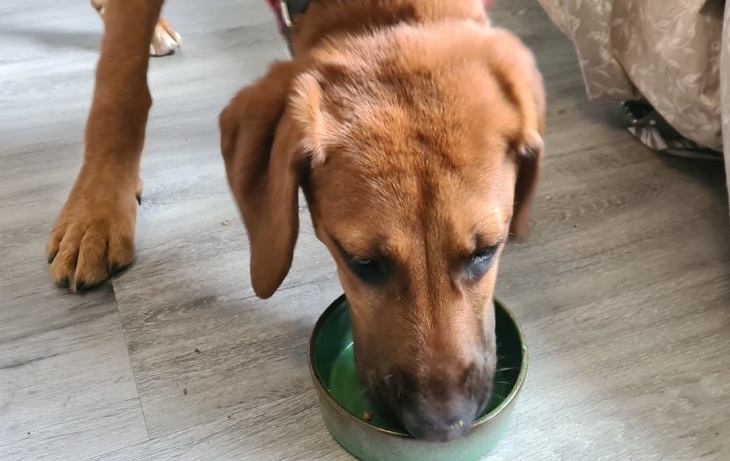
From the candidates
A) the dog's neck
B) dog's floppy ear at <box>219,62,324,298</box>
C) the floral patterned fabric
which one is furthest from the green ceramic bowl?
the floral patterned fabric

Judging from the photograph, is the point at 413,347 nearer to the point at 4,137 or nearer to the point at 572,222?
the point at 572,222

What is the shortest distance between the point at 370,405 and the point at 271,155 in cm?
47

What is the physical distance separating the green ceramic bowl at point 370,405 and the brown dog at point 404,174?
57 mm

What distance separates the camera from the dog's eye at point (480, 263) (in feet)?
3.73

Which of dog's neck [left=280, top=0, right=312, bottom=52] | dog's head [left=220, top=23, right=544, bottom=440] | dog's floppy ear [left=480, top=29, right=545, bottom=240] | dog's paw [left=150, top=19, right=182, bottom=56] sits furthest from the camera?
dog's paw [left=150, top=19, right=182, bottom=56]

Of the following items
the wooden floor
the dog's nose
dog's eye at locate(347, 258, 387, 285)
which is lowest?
the wooden floor

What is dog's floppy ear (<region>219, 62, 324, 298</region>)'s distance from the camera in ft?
3.69

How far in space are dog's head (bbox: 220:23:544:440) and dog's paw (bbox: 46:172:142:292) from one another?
61 cm

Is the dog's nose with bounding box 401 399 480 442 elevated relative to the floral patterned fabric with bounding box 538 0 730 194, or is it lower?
lower

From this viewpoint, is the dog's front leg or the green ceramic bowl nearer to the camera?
the green ceramic bowl

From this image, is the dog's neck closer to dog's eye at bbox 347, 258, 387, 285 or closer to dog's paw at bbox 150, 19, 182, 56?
dog's eye at bbox 347, 258, 387, 285

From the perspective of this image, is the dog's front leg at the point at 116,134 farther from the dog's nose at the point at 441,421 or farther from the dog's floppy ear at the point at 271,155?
the dog's nose at the point at 441,421

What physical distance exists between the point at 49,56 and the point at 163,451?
1.67 m

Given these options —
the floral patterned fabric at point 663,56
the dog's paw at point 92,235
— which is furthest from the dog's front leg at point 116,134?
the floral patterned fabric at point 663,56
